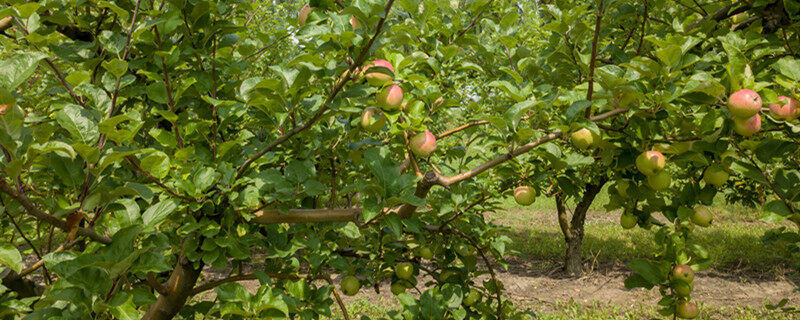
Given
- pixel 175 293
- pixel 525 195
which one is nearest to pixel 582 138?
pixel 525 195

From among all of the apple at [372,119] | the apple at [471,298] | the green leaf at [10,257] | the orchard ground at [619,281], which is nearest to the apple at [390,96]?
the apple at [372,119]

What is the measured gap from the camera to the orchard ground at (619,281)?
13.8 feet

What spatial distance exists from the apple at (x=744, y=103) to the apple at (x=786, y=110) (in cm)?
12

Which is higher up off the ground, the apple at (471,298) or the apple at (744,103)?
the apple at (744,103)

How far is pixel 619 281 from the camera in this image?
16.3 ft

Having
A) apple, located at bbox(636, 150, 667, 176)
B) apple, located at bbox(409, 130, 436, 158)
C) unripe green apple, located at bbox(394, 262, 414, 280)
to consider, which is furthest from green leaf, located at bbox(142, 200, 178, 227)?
apple, located at bbox(636, 150, 667, 176)

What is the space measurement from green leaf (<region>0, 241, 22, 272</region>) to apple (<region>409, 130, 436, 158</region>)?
79 cm

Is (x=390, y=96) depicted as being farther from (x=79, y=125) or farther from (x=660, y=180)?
(x=660, y=180)

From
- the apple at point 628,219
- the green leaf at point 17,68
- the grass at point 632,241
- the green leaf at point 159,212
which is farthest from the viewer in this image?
the grass at point 632,241

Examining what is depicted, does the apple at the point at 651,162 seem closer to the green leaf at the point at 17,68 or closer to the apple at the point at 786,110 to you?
the apple at the point at 786,110

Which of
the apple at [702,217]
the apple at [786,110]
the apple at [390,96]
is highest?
the apple at [786,110]

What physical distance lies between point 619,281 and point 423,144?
15.4ft

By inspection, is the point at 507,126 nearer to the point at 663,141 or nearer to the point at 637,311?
the point at 663,141

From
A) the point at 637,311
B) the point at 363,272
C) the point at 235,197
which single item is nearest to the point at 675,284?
the point at 363,272
